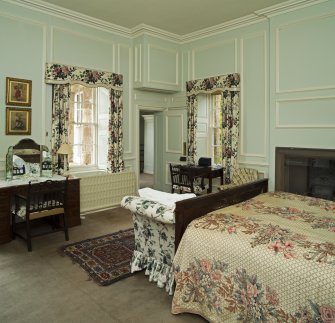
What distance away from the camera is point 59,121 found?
4.50m

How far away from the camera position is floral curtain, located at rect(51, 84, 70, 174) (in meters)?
4.46

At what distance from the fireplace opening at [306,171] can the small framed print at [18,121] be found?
3730 mm

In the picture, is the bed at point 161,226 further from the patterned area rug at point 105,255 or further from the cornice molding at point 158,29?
the cornice molding at point 158,29

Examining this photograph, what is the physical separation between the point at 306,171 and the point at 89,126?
12.1 feet

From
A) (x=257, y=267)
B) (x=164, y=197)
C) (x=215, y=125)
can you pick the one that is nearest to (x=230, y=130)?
(x=215, y=125)

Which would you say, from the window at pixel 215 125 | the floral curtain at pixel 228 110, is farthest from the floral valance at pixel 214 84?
the window at pixel 215 125

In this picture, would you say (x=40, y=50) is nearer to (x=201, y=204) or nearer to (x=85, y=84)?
(x=85, y=84)

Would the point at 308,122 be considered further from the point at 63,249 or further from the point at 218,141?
the point at 63,249

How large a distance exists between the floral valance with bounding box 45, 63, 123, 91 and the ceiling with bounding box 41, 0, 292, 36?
0.88 meters

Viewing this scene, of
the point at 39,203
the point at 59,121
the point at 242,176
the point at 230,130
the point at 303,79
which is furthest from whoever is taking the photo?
the point at 230,130

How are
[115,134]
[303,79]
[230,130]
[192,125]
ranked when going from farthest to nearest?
[192,125] < [115,134] < [230,130] < [303,79]

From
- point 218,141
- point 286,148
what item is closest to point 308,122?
point 286,148

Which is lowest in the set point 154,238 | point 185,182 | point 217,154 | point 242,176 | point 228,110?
point 154,238

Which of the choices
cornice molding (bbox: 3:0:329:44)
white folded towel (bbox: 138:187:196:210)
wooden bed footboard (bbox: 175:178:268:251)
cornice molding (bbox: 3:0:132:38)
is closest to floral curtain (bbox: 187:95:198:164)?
cornice molding (bbox: 3:0:329:44)
